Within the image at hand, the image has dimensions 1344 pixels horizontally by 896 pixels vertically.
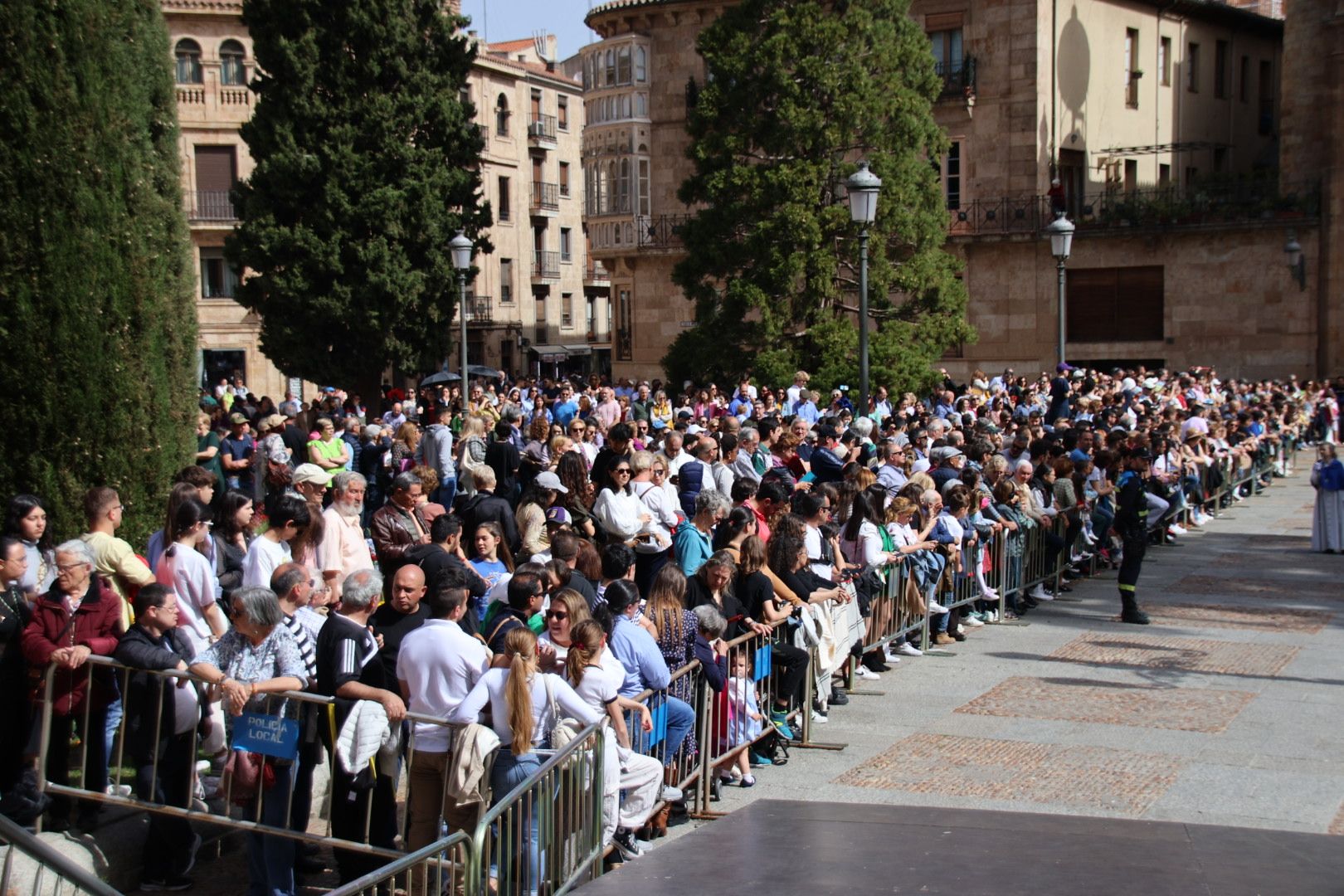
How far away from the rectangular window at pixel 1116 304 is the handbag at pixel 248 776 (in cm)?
3389

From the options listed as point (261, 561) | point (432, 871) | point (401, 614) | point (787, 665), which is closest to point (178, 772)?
point (401, 614)

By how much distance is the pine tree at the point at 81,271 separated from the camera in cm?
1022

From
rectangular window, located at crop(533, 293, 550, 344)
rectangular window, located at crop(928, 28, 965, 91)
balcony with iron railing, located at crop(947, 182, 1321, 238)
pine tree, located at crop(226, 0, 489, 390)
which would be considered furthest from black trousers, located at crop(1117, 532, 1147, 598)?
rectangular window, located at crop(533, 293, 550, 344)

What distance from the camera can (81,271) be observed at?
10.5 m

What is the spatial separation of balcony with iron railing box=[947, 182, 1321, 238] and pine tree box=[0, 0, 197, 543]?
2796 centimetres

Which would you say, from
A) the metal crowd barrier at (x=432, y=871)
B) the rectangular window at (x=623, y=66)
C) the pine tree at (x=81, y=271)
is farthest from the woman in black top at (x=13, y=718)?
the rectangular window at (x=623, y=66)

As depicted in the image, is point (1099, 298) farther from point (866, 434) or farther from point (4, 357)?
point (4, 357)

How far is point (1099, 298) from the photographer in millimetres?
38438

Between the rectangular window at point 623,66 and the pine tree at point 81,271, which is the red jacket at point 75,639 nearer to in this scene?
the pine tree at point 81,271

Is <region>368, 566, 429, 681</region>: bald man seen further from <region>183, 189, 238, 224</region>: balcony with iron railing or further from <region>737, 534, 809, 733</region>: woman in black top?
<region>183, 189, 238, 224</region>: balcony with iron railing

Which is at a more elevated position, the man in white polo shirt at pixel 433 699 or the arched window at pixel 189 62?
the arched window at pixel 189 62

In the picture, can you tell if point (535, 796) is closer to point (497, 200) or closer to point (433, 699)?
point (433, 699)

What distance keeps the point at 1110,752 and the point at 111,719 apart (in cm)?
644

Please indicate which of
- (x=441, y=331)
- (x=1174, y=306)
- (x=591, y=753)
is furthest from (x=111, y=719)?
(x=1174, y=306)
